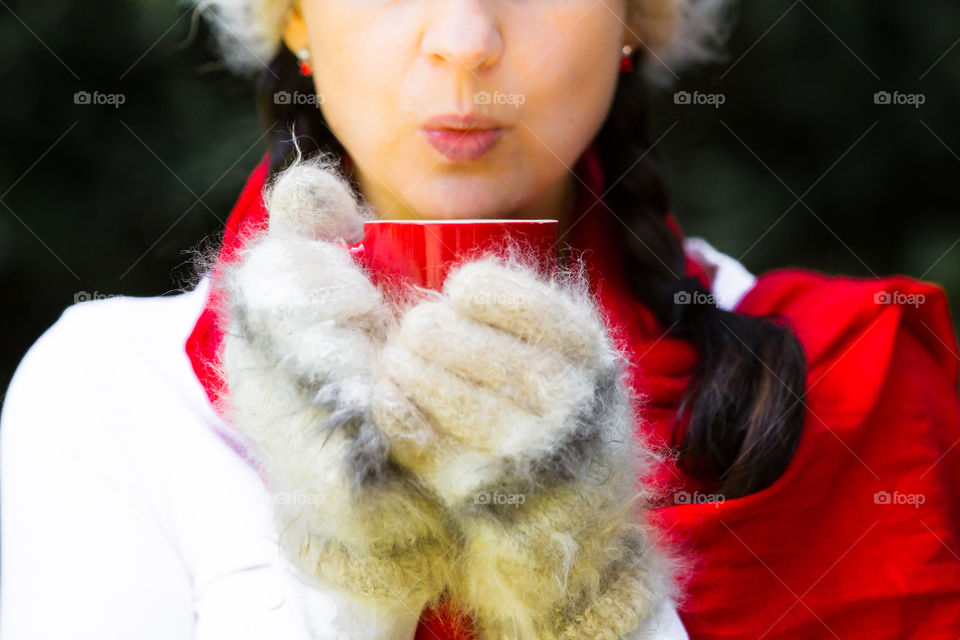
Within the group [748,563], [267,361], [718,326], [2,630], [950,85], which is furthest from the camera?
[950,85]

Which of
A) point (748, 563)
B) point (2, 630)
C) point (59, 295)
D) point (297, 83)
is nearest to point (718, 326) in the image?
point (748, 563)

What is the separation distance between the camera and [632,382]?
44.1 inches

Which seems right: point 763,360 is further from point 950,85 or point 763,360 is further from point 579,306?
point 950,85

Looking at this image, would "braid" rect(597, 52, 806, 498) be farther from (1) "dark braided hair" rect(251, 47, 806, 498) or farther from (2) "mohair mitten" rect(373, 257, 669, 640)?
(2) "mohair mitten" rect(373, 257, 669, 640)

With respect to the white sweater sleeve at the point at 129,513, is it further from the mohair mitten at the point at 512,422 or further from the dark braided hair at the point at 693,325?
the dark braided hair at the point at 693,325

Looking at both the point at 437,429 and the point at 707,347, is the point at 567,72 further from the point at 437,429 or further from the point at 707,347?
the point at 437,429

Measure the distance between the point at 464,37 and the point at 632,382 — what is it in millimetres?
415

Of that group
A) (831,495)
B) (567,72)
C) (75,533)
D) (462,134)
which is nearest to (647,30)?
(567,72)

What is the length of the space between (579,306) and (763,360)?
0.53 m

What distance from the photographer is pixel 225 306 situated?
2.82 ft

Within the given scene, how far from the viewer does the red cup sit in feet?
2.65

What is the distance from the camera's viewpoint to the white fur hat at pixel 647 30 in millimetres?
1288

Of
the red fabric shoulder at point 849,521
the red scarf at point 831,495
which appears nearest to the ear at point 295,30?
the red scarf at point 831,495

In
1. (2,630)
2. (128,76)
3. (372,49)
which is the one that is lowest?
(2,630)
